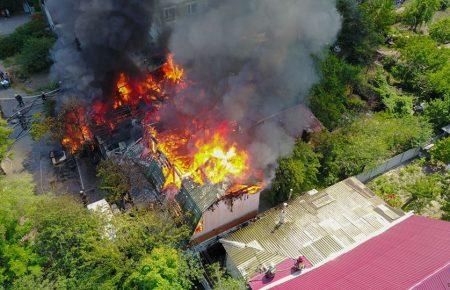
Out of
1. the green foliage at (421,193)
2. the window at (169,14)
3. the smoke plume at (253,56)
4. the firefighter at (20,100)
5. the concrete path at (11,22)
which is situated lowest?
the green foliage at (421,193)

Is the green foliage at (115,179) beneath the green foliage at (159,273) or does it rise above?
above

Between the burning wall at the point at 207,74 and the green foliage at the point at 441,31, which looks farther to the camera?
the green foliage at the point at 441,31

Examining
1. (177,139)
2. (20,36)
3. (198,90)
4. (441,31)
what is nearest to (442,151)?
(198,90)

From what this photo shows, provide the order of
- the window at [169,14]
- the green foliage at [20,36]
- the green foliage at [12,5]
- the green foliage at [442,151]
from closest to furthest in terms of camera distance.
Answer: the green foliage at [442,151] → the window at [169,14] → the green foliage at [20,36] → the green foliage at [12,5]

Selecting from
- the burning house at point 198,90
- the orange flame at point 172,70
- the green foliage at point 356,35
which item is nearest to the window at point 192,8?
the burning house at point 198,90

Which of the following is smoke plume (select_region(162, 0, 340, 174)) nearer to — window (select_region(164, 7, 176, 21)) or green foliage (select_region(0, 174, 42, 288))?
window (select_region(164, 7, 176, 21))

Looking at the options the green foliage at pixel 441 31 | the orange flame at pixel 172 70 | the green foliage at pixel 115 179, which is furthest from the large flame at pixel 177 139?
the green foliage at pixel 441 31

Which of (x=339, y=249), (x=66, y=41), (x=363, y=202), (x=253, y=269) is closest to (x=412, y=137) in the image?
(x=363, y=202)

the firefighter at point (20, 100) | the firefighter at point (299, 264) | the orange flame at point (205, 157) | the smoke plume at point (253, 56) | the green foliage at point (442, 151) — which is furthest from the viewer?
the firefighter at point (20, 100)

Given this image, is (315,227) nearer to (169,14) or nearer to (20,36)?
(169,14)

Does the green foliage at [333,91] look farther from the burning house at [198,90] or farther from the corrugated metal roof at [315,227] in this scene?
the corrugated metal roof at [315,227]
